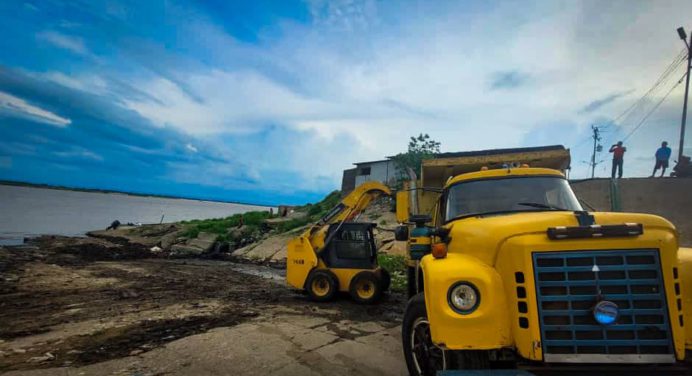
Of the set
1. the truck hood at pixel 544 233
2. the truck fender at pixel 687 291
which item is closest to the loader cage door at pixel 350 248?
the truck hood at pixel 544 233

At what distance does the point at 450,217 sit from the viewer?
14.8 feet

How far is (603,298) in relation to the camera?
2.60 meters

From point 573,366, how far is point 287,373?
314 cm

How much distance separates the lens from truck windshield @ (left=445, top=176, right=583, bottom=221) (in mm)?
4172

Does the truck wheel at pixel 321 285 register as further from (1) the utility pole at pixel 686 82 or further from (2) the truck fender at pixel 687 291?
(1) the utility pole at pixel 686 82

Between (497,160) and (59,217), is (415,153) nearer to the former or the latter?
(497,160)

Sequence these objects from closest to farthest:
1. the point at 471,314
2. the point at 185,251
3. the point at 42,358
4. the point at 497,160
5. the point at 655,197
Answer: the point at 471,314 → the point at 42,358 → the point at 497,160 → the point at 655,197 → the point at 185,251

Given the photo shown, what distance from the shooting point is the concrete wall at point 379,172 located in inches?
1261

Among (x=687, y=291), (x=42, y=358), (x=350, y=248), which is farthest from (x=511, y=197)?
(x=42, y=358)

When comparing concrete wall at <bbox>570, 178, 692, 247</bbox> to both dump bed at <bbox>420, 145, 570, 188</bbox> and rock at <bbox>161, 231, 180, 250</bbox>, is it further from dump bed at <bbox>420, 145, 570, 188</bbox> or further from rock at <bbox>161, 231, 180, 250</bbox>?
rock at <bbox>161, 231, 180, 250</bbox>

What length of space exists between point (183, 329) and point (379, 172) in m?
28.0

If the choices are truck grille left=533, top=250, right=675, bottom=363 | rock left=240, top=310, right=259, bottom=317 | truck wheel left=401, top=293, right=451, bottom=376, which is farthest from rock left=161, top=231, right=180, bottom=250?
truck grille left=533, top=250, right=675, bottom=363

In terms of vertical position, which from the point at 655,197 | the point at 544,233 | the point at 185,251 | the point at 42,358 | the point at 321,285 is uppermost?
the point at 544,233

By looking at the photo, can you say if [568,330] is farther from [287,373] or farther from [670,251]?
Answer: [287,373]
